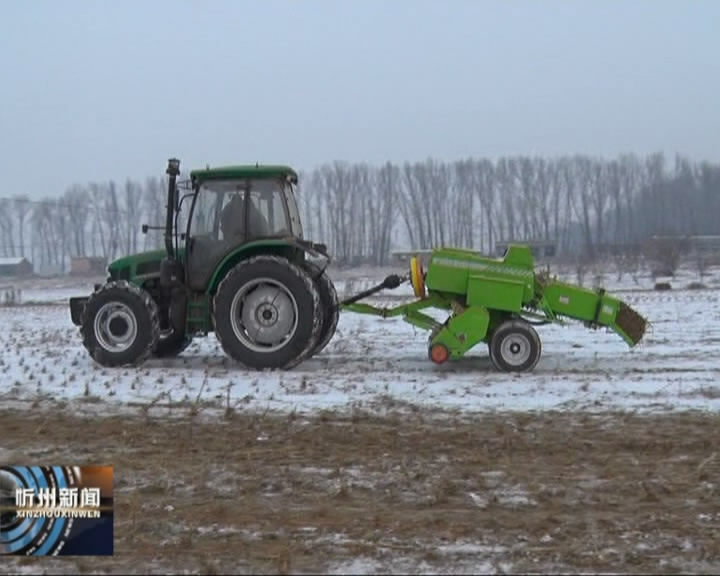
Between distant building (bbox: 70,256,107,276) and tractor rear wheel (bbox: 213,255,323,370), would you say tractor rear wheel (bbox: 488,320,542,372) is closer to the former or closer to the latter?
tractor rear wheel (bbox: 213,255,323,370)

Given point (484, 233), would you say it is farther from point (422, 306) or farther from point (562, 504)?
point (562, 504)

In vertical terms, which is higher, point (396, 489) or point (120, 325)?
point (120, 325)

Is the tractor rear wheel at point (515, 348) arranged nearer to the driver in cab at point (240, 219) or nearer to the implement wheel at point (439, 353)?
the implement wheel at point (439, 353)

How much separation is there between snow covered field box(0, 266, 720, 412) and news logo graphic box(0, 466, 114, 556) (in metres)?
3.64

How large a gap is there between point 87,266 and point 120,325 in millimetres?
81274

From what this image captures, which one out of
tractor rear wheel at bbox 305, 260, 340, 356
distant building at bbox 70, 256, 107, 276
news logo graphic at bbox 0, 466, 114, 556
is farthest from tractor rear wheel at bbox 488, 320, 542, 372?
distant building at bbox 70, 256, 107, 276

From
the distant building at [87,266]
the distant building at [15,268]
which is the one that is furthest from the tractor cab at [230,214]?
the distant building at [15,268]

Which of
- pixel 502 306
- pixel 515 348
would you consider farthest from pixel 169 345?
pixel 515 348

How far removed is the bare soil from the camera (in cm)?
462

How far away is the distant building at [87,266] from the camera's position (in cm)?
8553

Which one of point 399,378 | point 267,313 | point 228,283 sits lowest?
point 399,378

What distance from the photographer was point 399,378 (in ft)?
33.8

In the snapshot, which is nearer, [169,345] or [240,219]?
[240,219]

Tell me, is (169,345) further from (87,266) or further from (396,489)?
(87,266)
